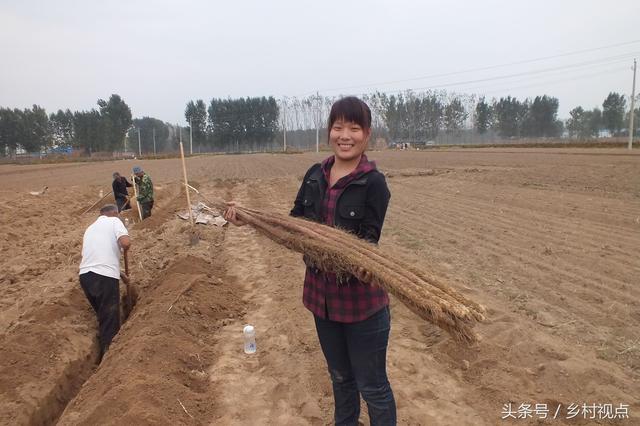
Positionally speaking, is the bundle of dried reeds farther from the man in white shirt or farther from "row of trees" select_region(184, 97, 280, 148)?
"row of trees" select_region(184, 97, 280, 148)

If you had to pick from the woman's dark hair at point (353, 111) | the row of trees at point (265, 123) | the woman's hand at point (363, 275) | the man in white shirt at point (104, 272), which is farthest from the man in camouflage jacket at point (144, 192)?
the row of trees at point (265, 123)

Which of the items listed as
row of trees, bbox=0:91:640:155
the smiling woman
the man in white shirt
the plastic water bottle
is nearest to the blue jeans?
the smiling woman

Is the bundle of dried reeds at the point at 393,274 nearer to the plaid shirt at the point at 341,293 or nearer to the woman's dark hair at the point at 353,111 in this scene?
the plaid shirt at the point at 341,293

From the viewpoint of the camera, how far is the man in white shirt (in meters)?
4.59

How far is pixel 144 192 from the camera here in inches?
430

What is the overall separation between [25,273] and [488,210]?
9.10 m

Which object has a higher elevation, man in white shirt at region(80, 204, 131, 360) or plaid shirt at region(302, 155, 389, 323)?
plaid shirt at region(302, 155, 389, 323)

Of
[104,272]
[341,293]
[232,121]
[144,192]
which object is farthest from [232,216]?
[232,121]

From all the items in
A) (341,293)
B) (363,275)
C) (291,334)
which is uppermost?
(363,275)

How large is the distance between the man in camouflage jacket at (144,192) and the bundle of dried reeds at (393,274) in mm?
9186

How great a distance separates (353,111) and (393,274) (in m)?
0.79

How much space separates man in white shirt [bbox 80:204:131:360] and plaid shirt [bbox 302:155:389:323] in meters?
3.33

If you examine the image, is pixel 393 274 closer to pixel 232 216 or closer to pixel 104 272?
pixel 232 216

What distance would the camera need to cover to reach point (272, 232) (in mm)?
2854
